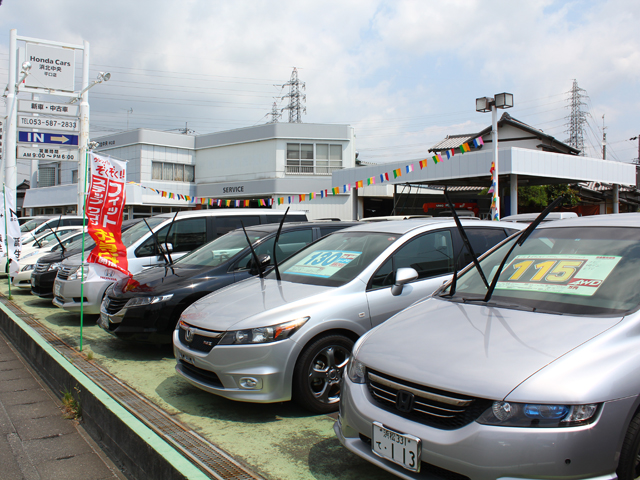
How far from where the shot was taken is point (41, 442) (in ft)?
13.5

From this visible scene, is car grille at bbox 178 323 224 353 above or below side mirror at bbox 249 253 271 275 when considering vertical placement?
below

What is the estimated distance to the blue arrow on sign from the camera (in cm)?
1844

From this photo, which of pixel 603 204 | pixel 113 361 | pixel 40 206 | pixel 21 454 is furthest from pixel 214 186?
pixel 21 454

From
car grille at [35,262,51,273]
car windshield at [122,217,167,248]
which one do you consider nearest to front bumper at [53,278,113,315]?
car windshield at [122,217,167,248]

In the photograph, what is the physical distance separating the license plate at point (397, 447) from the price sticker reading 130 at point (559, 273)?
51.8 inches

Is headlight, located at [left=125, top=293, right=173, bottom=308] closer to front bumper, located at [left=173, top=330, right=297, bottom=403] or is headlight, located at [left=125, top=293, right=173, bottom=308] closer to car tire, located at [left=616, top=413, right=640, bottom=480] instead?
front bumper, located at [left=173, top=330, right=297, bottom=403]

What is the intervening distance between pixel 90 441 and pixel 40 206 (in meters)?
41.4

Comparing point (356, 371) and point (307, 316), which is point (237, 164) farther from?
point (356, 371)

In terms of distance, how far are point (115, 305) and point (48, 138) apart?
1525 centimetres

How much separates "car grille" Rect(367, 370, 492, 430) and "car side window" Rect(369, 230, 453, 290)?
1.77 metres

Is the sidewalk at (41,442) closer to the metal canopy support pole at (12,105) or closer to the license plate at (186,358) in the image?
the license plate at (186,358)

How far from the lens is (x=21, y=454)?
152 inches

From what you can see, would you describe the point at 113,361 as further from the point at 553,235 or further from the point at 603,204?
the point at 603,204

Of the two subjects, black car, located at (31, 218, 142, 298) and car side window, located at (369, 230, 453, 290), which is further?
black car, located at (31, 218, 142, 298)
